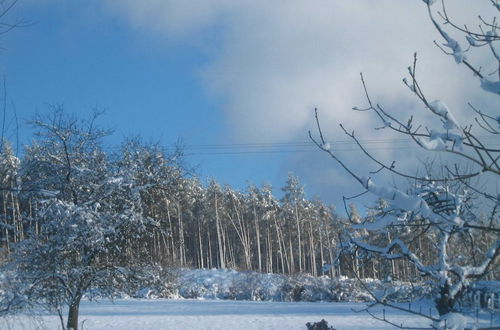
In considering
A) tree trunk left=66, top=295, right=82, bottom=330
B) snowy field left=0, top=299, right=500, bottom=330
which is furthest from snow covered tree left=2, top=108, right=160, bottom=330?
snowy field left=0, top=299, right=500, bottom=330

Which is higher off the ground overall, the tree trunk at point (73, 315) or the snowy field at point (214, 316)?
the tree trunk at point (73, 315)

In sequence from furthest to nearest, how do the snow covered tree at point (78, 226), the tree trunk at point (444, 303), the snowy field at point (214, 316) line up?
1. the snowy field at point (214, 316)
2. the snow covered tree at point (78, 226)
3. the tree trunk at point (444, 303)

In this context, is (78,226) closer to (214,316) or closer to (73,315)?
(73,315)

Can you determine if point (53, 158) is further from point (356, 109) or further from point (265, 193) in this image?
point (265, 193)

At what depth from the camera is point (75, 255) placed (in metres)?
12.0

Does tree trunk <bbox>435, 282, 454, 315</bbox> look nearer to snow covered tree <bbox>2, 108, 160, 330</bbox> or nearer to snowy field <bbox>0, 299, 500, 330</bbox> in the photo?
snow covered tree <bbox>2, 108, 160, 330</bbox>

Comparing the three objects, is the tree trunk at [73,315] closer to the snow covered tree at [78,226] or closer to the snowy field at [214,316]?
the snow covered tree at [78,226]

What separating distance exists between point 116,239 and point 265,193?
52119mm

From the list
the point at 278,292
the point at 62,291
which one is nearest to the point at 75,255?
the point at 62,291

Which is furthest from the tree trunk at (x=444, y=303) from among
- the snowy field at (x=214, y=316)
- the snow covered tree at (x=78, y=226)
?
the snowy field at (x=214, y=316)

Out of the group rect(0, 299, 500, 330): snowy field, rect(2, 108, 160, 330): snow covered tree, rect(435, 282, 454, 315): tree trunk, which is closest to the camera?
rect(435, 282, 454, 315): tree trunk

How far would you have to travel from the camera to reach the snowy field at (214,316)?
59.7 feet

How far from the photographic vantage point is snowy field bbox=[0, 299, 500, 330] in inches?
717

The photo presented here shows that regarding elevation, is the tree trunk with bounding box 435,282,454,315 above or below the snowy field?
above
